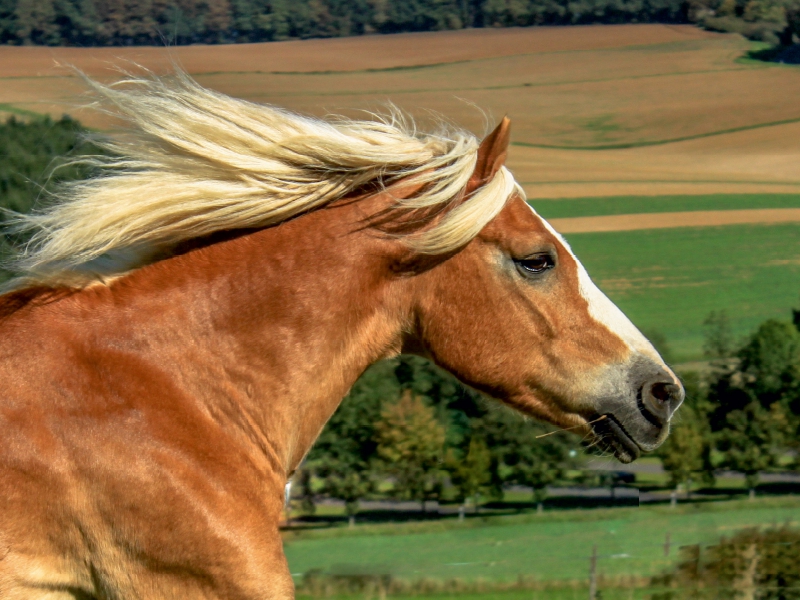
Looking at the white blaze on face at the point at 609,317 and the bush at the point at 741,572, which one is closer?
the white blaze on face at the point at 609,317

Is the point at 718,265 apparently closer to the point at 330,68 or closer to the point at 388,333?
the point at 330,68

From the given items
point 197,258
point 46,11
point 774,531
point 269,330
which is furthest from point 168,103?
point 46,11

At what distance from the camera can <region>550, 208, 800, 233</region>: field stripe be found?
110 feet

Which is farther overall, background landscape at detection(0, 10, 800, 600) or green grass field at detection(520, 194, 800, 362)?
green grass field at detection(520, 194, 800, 362)

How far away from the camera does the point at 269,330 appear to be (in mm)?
2617

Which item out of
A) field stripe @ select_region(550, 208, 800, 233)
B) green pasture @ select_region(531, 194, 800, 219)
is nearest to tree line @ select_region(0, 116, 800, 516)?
field stripe @ select_region(550, 208, 800, 233)

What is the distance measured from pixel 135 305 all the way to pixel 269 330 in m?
0.36

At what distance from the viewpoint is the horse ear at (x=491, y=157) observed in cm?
281

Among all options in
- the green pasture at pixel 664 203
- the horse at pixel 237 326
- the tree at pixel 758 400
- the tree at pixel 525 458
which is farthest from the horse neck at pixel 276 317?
the green pasture at pixel 664 203

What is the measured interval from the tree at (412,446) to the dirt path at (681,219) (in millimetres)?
10544

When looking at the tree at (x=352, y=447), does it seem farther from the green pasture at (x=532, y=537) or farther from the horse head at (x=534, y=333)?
the horse head at (x=534, y=333)

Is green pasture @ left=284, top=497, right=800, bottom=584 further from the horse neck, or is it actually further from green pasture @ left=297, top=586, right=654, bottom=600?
the horse neck

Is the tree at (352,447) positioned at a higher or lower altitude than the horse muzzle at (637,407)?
lower

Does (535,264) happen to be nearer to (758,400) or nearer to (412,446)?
(412,446)
